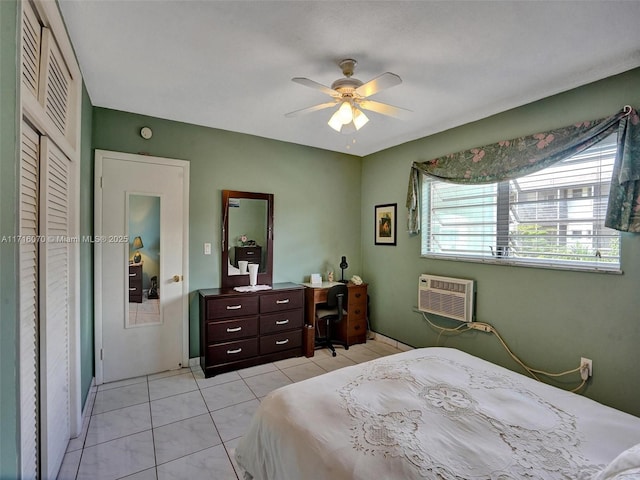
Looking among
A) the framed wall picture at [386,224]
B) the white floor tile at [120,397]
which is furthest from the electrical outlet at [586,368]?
the white floor tile at [120,397]

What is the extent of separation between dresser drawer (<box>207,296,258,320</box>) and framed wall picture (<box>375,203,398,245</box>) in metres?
1.82

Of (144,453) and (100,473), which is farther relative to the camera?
(144,453)

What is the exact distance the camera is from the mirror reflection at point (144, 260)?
9.86ft

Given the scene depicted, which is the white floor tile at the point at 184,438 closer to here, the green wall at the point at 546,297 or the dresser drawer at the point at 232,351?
the dresser drawer at the point at 232,351

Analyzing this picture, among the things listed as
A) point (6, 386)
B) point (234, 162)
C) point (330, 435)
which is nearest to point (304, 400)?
point (330, 435)

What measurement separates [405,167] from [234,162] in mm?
2028

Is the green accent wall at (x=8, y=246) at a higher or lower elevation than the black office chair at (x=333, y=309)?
higher

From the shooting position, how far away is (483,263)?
9.74ft

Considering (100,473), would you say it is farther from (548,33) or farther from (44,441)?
(548,33)

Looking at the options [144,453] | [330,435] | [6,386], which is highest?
[6,386]

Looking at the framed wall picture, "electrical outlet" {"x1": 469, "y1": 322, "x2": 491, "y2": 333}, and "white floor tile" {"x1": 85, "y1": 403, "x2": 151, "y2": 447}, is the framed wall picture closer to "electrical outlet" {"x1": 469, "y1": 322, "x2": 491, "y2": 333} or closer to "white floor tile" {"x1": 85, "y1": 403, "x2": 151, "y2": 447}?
"electrical outlet" {"x1": 469, "y1": 322, "x2": 491, "y2": 333}

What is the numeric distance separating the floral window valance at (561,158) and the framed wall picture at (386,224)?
681 millimetres

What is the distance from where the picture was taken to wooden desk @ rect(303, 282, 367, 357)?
12.1 ft

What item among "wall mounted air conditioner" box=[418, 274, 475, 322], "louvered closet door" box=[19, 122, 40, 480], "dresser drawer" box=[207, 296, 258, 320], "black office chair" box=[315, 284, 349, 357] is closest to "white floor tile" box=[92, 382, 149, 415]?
"dresser drawer" box=[207, 296, 258, 320]
